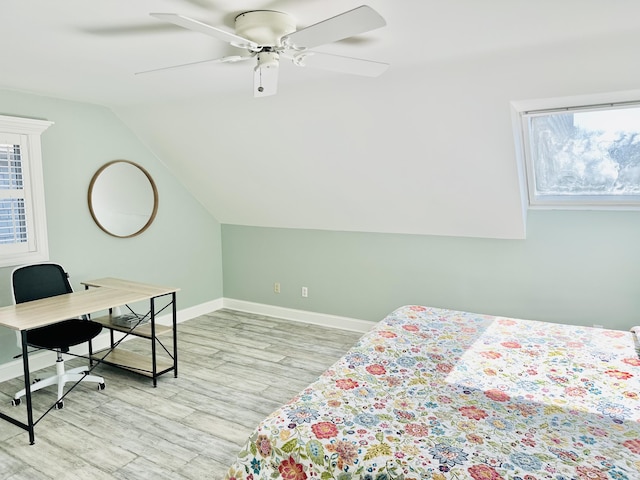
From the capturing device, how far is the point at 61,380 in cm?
299

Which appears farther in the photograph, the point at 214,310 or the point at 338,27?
the point at 214,310

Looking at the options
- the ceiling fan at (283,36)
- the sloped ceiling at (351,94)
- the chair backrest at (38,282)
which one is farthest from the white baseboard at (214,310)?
the ceiling fan at (283,36)

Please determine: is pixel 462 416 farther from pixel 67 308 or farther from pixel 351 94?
pixel 67 308

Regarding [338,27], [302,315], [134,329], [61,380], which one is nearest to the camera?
[338,27]

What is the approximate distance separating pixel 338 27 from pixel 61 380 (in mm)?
2831

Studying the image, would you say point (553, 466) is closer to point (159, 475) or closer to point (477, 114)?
point (159, 475)

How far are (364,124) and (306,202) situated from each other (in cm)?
122

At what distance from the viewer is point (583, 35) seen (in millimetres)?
2082

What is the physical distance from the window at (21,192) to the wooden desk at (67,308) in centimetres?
50

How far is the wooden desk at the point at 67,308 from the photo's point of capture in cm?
248

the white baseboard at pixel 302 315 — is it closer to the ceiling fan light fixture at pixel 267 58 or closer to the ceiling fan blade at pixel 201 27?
the ceiling fan light fixture at pixel 267 58

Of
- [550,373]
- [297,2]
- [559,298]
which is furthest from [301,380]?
[297,2]

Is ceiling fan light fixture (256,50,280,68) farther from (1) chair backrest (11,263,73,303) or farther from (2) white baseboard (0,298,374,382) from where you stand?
(2) white baseboard (0,298,374,382)

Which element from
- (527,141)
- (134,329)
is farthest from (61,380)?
(527,141)
